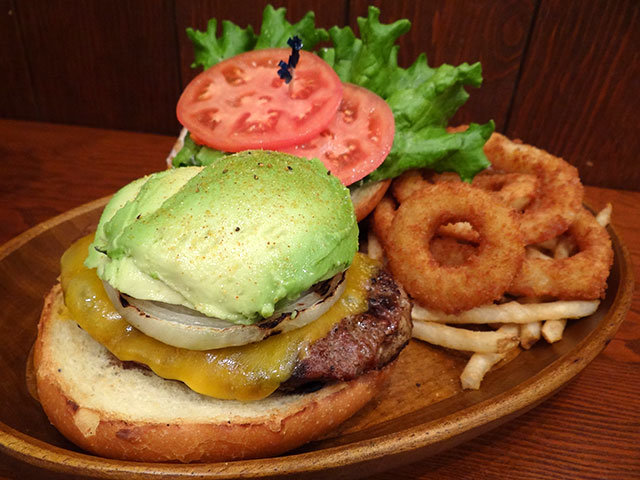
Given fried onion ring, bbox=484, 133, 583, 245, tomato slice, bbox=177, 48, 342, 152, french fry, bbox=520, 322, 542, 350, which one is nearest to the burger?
tomato slice, bbox=177, 48, 342, 152

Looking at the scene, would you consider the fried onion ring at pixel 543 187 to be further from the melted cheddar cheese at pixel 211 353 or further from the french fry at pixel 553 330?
the melted cheddar cheese at pixel 211 353

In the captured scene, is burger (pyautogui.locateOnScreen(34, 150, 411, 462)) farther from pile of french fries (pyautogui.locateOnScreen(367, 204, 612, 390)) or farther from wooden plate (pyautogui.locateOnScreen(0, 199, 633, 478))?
pile of french fries (pyautogui.locateOnScreen(367, 204, 612, 390))

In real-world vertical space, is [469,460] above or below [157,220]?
below

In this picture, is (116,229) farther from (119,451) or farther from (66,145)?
(66,145)

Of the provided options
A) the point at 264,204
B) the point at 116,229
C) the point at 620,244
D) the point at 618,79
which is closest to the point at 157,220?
the point at 116,229

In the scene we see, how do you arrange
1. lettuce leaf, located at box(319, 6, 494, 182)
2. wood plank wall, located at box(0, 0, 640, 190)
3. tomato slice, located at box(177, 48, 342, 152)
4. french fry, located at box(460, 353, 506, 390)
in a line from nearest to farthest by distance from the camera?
french fry, located at box(460, 353, 506, 390), tomato slice, located at box(177, 48, 342, 152), lettuce leaf, located at box(319, 6, 494, 182), wood plank wall, located at box(0, 0, 640, 190)

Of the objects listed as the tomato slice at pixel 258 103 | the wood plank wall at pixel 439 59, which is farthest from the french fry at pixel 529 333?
the wood plank wall at pixel 439 59

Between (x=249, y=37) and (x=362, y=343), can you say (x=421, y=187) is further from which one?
(x=249, y=37)
